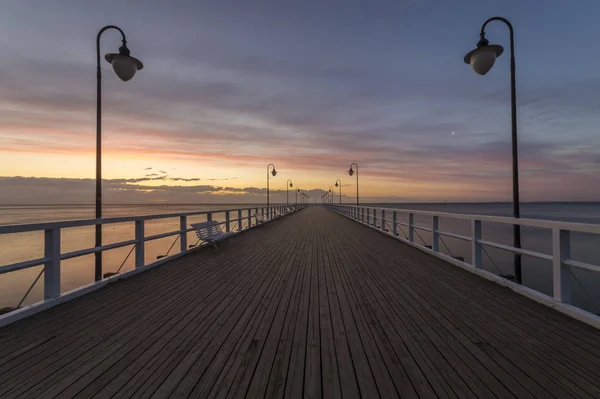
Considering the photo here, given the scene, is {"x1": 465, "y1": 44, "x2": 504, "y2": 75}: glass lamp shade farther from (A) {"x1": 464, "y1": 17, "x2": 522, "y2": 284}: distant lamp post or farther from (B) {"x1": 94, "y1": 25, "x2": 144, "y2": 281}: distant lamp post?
(B) {"x1": 94, "y1": 25, "x2": 144, "y2": 281}: distant lamp post

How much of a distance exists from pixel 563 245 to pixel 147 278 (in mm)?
6193

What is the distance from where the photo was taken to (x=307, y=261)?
711cm

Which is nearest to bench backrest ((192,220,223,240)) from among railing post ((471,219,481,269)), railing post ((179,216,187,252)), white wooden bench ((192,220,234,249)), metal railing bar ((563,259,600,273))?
white wooden bench ((192,220,234,249))

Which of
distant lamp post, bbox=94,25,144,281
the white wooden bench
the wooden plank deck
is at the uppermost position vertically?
distant lamp post, bbox=94,25,144,281

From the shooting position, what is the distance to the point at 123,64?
6496mm

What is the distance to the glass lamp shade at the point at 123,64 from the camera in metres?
6.48

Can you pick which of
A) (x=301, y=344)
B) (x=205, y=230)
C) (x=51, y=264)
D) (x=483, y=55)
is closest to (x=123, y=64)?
(x=51, y=264)

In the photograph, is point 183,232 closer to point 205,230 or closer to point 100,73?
point 205,230

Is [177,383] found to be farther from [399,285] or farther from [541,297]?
[541,297]

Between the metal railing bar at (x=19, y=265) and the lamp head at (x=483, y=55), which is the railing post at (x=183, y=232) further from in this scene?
the lamp head at (x=483, y=55)

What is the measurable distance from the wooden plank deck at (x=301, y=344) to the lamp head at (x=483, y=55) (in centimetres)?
428

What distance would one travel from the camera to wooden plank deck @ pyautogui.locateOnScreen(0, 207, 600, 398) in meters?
2.33

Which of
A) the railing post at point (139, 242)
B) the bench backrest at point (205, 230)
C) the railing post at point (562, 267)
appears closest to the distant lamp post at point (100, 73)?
the railing post at point (139, 242)

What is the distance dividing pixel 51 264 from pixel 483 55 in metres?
8.07
